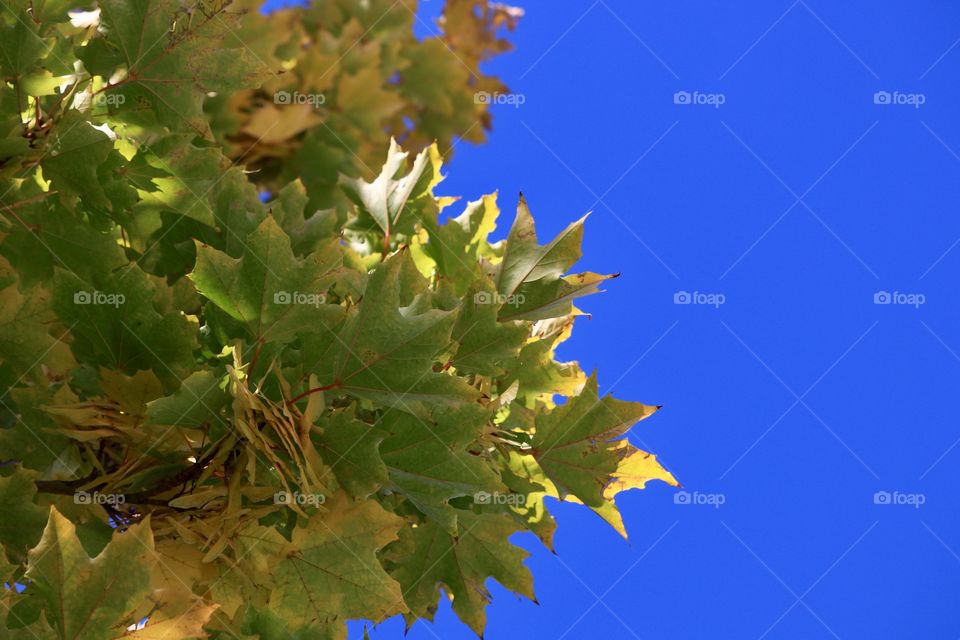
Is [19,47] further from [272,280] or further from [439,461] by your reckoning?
[439,461]

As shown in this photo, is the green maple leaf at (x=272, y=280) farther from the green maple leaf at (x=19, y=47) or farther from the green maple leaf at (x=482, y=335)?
the green maple leaf at (x=19, y=47)

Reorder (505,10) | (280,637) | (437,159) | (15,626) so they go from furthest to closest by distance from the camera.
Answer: (505,10) < (437,159) < (280,637) < (15,626)

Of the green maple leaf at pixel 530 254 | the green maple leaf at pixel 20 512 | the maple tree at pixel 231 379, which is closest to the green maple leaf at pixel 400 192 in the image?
the maple tree at pixel 231 379

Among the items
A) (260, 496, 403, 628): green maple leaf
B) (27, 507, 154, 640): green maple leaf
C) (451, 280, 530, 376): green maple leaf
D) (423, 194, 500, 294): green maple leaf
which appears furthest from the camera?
(423, 194, 500, 294): green maple leaf

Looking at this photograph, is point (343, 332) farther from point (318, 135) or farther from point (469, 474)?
point (318, 135)

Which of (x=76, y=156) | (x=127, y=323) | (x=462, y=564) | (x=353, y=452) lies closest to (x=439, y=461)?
(x=353, y=452)

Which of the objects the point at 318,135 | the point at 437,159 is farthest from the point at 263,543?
the point at 318,135

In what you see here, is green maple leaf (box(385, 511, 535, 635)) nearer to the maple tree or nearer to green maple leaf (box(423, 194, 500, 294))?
the maple tree

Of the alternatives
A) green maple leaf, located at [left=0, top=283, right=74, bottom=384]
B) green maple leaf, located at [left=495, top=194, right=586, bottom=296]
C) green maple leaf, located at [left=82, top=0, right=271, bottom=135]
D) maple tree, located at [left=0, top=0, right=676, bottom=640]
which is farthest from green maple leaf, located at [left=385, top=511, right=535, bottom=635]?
green maple leaf, located at [left=82, top=0, right=271, bottom=135]
